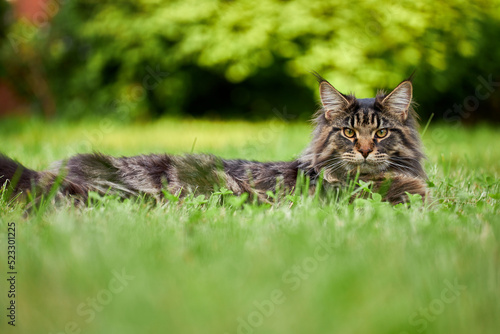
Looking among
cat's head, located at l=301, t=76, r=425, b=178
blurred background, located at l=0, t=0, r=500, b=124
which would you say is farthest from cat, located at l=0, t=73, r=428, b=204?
blurred background, located at l=0, t=0, r=500, b=124

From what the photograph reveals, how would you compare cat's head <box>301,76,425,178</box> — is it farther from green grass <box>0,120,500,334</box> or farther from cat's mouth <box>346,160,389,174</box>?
green grass <box>0,120,500,334</box>

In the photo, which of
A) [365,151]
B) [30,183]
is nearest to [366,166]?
[365,151]

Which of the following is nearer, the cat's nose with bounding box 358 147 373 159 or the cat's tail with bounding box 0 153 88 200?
the cat's tail with bounding box 0 153 88 200

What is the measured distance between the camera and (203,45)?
7.87 meters

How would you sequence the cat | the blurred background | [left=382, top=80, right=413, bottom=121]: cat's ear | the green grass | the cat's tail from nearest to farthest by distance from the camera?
the green grass → the cat's tail → the cat → [left=382, top=80, right=413, bottom=121]: cat's ear → the blurred background

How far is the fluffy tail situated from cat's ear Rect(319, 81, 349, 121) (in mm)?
1511

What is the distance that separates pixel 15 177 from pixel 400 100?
6.42ft

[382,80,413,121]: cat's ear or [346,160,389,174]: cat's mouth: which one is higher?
[382,80,413,121]: cat's ear

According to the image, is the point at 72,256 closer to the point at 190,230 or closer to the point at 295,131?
the point at 190,230

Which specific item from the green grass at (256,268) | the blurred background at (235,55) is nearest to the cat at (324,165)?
the green grass at (256,268)

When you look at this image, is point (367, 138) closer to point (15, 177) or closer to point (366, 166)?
point (366, 166)

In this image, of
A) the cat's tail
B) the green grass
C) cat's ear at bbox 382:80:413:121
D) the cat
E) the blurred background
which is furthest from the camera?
the blurred background

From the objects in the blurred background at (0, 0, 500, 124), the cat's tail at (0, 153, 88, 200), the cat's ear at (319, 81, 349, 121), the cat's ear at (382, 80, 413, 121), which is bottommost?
the cat's tail at (0, 153, 88, 200)

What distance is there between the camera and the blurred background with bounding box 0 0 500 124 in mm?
7379
